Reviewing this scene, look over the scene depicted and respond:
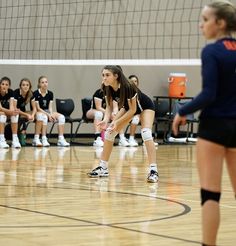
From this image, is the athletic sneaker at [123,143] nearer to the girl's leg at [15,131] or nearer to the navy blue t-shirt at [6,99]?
the girl's leg at [15,131]

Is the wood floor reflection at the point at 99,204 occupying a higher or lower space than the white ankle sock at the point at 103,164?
lower

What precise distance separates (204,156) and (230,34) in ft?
2.30

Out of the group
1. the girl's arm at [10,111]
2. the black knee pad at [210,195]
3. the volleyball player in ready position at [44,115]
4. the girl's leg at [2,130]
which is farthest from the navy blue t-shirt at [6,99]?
the black knee pad at [210,195]

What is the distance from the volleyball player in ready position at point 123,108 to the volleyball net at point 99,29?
717 centimetres

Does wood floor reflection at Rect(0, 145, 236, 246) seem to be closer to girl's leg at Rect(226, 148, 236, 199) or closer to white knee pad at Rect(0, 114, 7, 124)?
girl's leg at Rect(226, 148, 236, 199)

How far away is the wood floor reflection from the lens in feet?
16.3

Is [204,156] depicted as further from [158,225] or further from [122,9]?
[122,9]

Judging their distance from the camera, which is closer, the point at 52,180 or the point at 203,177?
the point at 203,177

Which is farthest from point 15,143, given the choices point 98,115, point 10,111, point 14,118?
point 98,115

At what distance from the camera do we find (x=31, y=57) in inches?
616

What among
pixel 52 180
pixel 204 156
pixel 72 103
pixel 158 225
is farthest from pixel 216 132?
pixel 72 103

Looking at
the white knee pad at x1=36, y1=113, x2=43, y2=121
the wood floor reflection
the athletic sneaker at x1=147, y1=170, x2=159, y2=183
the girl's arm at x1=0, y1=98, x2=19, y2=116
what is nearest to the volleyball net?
the white knee pad at x1=36, y1=113, x2=43, y2=121

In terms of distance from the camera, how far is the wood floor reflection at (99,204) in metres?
4.97

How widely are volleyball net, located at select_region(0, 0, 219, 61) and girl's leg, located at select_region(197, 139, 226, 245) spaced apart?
1193cm
